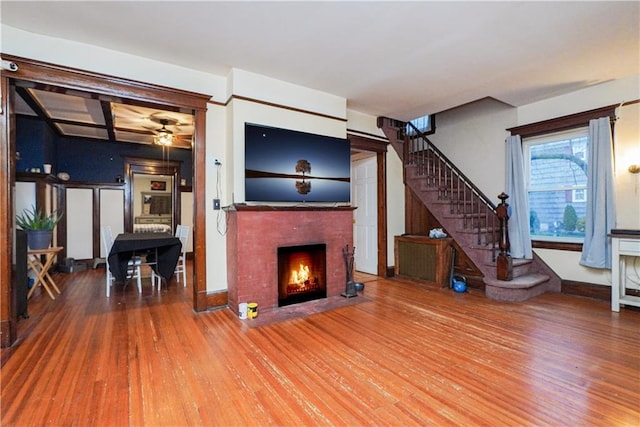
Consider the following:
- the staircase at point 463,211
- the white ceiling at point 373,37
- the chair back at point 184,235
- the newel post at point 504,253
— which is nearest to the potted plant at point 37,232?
the chair back at point 184,235

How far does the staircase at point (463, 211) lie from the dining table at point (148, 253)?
396 centimetres

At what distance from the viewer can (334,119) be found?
13.9ft

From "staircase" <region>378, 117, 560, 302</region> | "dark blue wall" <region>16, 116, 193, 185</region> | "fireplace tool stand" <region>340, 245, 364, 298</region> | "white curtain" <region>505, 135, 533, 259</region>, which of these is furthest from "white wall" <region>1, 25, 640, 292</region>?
"dark blue wall" <region>16, 116, 193, 185</region>

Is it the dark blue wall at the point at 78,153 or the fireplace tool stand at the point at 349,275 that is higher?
the dark blue wall at the point at 78,153

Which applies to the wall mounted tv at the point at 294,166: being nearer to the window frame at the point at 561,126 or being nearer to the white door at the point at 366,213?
the white door at the point at 366,213

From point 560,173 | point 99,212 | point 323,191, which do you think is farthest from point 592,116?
point 99,212

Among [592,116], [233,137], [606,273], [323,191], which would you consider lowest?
[606,273]

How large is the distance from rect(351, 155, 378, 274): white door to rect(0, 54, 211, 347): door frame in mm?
2988

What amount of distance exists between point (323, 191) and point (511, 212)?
2.87 metres

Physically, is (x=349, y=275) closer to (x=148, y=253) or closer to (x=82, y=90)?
(x=148, y=253)

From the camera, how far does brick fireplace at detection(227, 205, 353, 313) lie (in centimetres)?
340

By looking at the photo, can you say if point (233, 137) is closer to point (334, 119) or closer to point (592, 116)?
point (334, 119)

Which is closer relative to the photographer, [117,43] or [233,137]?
[117,43]

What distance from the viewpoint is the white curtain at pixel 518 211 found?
4.41 metres
